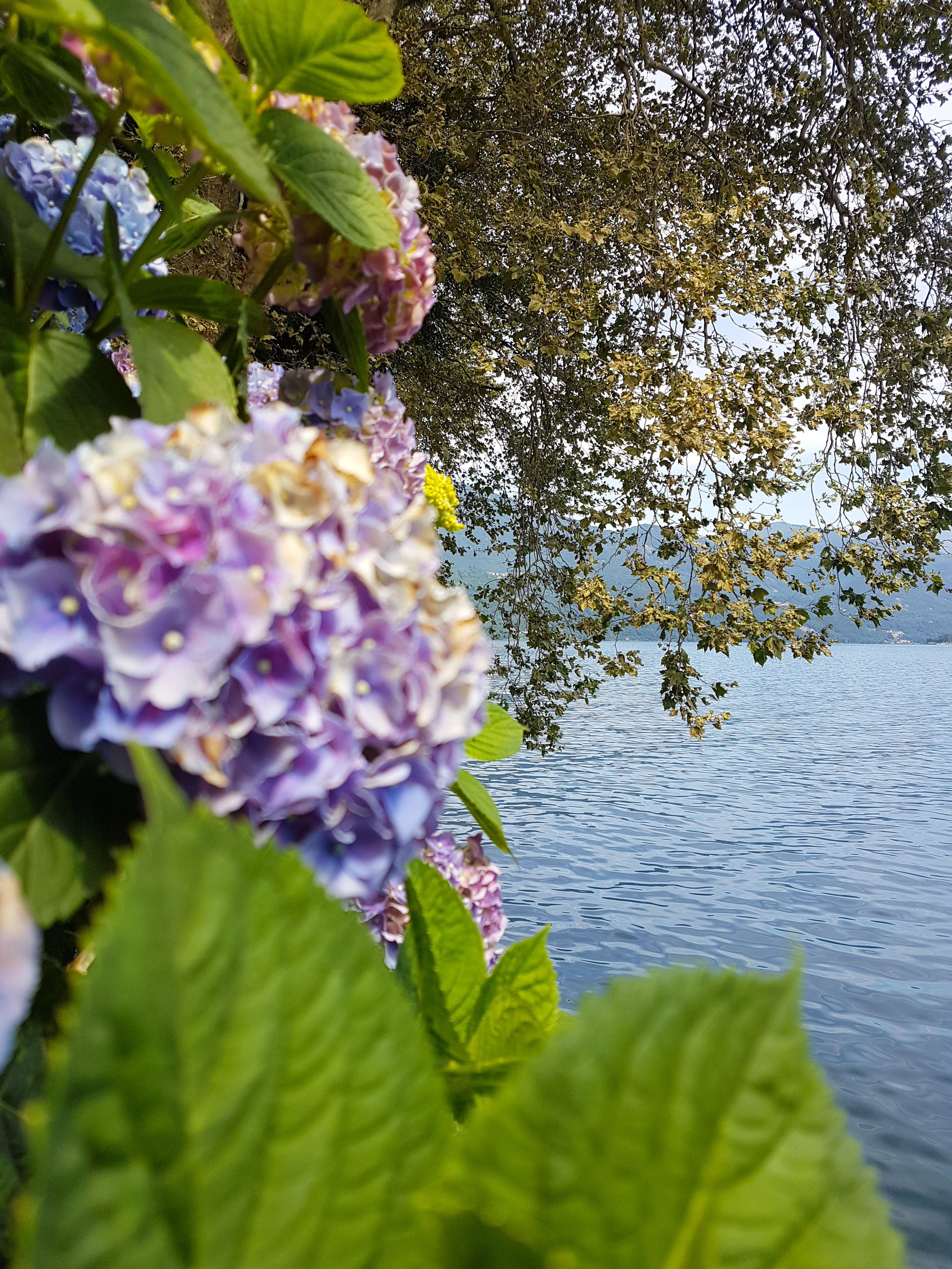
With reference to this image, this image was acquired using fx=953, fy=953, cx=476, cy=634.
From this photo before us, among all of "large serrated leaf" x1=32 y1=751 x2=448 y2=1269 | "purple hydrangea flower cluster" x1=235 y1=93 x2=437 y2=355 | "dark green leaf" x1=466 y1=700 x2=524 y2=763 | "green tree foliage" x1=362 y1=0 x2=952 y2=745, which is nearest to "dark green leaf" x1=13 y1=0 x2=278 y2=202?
"purple hydrangea flower cluster" x1=235 y1=93 x2=437 y2=355

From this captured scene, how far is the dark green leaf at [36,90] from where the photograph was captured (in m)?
0.72

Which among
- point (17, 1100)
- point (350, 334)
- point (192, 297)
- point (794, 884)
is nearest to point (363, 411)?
point (350, 334)

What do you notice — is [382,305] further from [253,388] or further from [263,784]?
[263,784]

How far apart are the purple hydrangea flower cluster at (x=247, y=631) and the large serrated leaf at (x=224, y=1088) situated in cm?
15

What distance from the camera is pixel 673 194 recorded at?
6125 millimetres

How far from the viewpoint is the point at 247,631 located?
424 mm

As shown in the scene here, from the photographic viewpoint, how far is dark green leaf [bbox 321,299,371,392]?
0.77m

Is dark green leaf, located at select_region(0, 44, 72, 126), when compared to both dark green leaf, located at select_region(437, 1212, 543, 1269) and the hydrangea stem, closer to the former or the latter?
the hydrangea stem

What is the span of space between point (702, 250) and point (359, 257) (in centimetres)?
527

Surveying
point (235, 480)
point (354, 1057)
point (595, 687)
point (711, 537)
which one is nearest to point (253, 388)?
point (235, 480)

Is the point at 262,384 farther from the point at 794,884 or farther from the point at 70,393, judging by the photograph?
the point at 794,884

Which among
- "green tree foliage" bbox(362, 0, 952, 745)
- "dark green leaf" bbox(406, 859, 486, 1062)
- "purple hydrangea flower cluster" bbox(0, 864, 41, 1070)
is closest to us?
"purple hydrangea flower cluster" bbox(0, 864, 41, 1070)

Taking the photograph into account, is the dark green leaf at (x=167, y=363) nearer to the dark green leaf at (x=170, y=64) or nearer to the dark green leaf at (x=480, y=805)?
the dark green leaf at (x=170, y=64)

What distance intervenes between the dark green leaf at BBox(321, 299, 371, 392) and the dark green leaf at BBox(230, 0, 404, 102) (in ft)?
0.52
